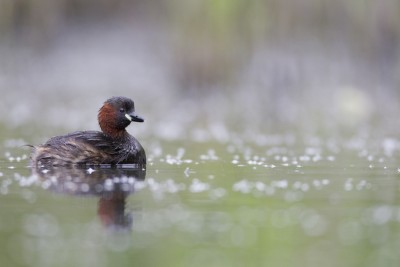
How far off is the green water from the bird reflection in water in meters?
0.02

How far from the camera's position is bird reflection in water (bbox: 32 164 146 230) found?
816cm

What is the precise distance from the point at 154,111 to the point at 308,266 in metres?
11.9

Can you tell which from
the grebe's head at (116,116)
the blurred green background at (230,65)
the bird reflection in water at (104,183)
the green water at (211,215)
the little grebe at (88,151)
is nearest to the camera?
the green water at (211,215)

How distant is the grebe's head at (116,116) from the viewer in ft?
40.3

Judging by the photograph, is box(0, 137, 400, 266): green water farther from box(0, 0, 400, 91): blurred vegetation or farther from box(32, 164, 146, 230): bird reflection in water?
box(0, 0, 400, 91): blurred vegetation

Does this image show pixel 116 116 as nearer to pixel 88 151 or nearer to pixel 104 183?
pixel 88 151

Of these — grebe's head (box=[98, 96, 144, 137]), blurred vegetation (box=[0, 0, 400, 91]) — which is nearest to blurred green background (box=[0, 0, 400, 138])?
blurred vegetation (box=[0, 0, 400, 91])

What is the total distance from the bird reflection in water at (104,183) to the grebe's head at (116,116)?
689 mm

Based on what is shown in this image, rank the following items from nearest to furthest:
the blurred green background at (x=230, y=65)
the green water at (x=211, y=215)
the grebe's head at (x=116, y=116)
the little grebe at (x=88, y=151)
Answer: the green water at (x=211, y=215) → the little grebe at (x=88, y=151) → the grebe's head at (x=116, y=116) → the blurred green background at (x=230, y=65)

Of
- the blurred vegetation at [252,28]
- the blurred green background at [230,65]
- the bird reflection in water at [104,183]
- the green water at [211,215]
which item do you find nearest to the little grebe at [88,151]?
the bird reflection in water at [104,183]

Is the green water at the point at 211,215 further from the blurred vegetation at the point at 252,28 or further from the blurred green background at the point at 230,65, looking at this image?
the blurred vegetation at the point at 252,28

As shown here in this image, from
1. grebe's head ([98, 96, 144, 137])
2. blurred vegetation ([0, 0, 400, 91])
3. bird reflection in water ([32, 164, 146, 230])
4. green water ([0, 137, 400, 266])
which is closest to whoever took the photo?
green water ([0, 137, 400, 266])

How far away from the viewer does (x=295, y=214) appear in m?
8.27

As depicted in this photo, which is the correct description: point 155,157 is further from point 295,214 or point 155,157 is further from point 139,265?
point 139,265
